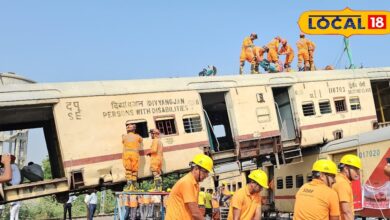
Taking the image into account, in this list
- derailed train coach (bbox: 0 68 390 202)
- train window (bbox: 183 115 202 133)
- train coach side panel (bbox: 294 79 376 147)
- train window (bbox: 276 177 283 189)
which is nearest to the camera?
derailed train coach (bbox: 0 68 390 202)

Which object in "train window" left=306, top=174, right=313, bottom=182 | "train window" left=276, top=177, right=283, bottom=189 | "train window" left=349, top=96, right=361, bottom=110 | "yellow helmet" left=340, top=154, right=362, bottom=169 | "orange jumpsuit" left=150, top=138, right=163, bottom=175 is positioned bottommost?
"train window" left=276, top=177, right=283, bottom=189

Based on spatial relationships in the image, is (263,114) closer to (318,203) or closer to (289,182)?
(289,182)

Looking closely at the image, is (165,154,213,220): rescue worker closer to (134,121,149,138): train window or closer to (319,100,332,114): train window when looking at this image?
(134,121,149,138): train window

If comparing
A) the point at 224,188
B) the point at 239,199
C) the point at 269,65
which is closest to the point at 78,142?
the point at 239,199

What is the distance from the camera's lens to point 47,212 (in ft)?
103

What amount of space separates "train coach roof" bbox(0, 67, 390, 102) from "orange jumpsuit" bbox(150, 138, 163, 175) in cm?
147

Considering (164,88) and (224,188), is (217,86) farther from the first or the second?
(224,188)

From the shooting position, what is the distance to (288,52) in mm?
17016

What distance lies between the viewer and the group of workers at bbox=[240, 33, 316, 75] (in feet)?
52.9

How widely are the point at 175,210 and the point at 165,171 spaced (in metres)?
7.03

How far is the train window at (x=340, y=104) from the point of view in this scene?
1546 centimetres

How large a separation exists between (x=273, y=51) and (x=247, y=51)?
1.02 m

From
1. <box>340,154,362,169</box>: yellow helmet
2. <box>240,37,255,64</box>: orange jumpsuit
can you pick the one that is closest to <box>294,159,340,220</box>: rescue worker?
<box>340,154,362,169</box>: yellow helmet

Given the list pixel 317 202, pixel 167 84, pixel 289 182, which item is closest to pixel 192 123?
pixel 167 84
